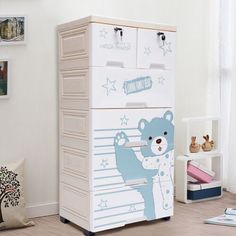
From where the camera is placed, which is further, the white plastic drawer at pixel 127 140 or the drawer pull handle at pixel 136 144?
the drawer pull handle at pixel 136 144

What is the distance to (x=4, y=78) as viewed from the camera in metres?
2.87

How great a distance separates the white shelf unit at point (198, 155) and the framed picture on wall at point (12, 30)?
1.33 meters

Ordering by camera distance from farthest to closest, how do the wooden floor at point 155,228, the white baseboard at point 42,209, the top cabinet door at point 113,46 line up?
the white baseboard at point 42,209, the wooden floor at point 155,228, the top cabinet door at point 113,46

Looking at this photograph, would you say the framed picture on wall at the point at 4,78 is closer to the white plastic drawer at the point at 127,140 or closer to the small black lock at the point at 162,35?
the white plastic drawer at the point at 127,140

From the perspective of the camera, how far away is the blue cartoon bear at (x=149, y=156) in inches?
Answer: 109

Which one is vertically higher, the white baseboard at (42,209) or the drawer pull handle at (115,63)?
the drawer pull handle at (115,63)

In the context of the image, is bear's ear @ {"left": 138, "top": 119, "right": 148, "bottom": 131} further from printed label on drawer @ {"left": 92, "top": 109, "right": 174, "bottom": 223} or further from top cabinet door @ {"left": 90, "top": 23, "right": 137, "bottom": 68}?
top cabinet door @ {"left": 90, "top": 23, "right": 137, "bottom": 68}

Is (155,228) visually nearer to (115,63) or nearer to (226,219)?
(226,219)

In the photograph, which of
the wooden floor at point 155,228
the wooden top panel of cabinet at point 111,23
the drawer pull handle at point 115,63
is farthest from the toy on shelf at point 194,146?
the drawer pull handle at point 115,63

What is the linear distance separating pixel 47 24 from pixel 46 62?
24 centimetres

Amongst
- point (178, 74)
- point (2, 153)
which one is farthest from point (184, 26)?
point (2, 153)

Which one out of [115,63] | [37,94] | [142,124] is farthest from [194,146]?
[37,94]

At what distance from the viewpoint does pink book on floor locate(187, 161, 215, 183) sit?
138 inches

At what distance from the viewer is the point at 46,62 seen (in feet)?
9.96
